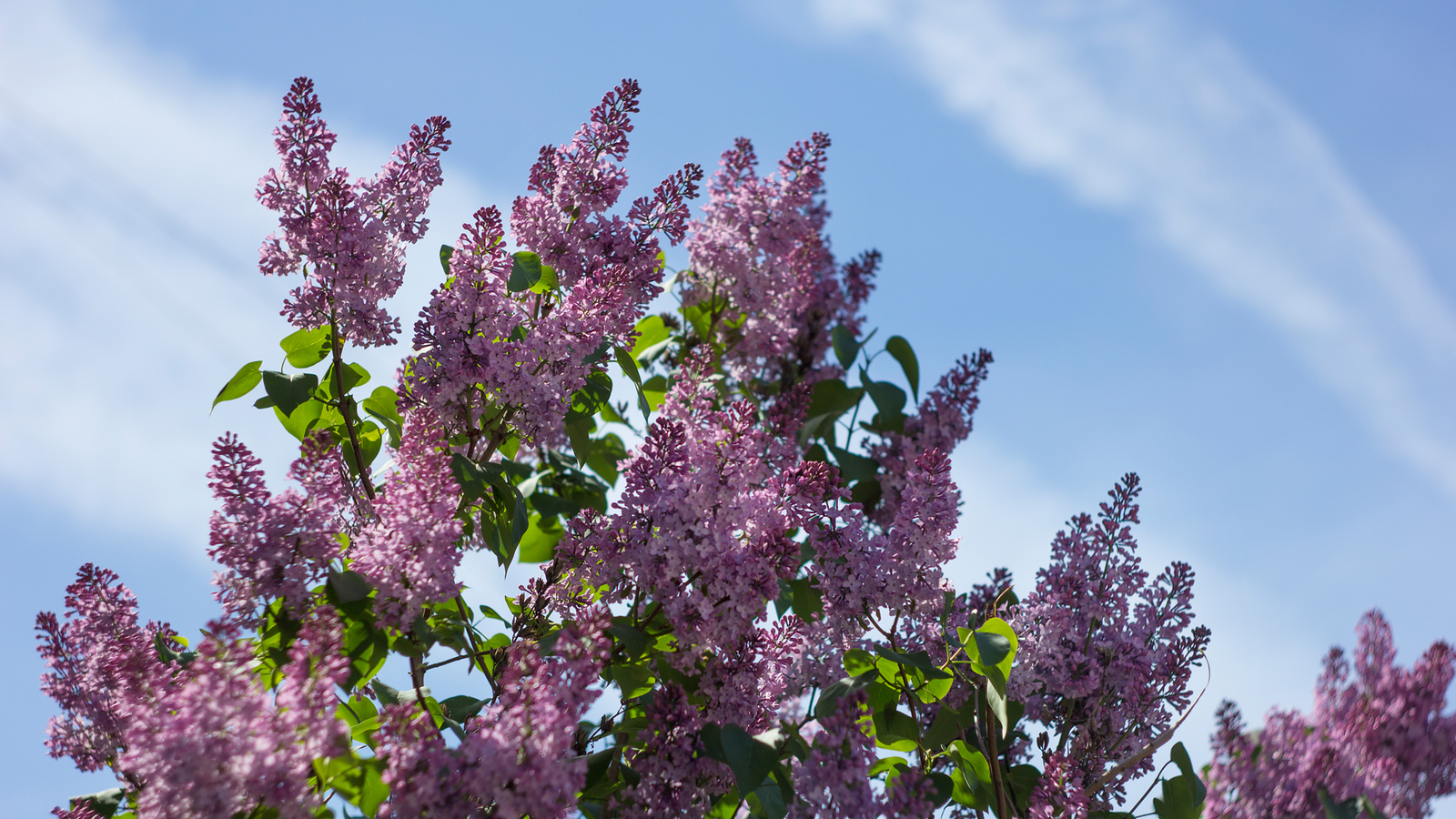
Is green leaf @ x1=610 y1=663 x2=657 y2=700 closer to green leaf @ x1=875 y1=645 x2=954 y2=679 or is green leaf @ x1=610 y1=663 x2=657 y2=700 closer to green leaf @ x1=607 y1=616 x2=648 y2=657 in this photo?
green leaf @ x1=607 y1=616 x2=648 y2=657

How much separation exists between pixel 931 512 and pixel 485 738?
1.02 metres

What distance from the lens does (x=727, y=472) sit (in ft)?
6.49

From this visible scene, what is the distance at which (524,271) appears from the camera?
2.12m

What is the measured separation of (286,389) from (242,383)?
0.17 meters

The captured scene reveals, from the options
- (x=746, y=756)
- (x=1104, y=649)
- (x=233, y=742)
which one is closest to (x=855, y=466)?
(x=1104, y=649)

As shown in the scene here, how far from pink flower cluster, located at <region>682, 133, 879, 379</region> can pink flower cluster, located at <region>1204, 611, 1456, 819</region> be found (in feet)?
5.83

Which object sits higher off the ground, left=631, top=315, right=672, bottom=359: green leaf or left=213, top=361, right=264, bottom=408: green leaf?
left=631, top=315, right=672, bottom=359: green leaf

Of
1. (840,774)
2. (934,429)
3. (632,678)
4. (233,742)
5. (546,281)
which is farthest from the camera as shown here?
(934,429)

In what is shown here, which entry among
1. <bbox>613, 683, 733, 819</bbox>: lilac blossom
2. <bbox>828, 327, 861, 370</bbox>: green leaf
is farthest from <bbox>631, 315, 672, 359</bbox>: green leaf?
<bbox>613, 683, 733, 819</bbox>: lilac blossom

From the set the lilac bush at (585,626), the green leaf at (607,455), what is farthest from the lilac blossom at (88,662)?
the green leaf at (607,455)

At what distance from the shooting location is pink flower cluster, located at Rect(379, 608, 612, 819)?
4.79 feet

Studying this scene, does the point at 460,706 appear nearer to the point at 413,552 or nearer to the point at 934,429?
the point at 413,552

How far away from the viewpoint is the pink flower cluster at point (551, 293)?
6.80ft

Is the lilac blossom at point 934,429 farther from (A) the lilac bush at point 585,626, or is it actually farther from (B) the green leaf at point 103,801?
(B) the green leaf at point 103,801
